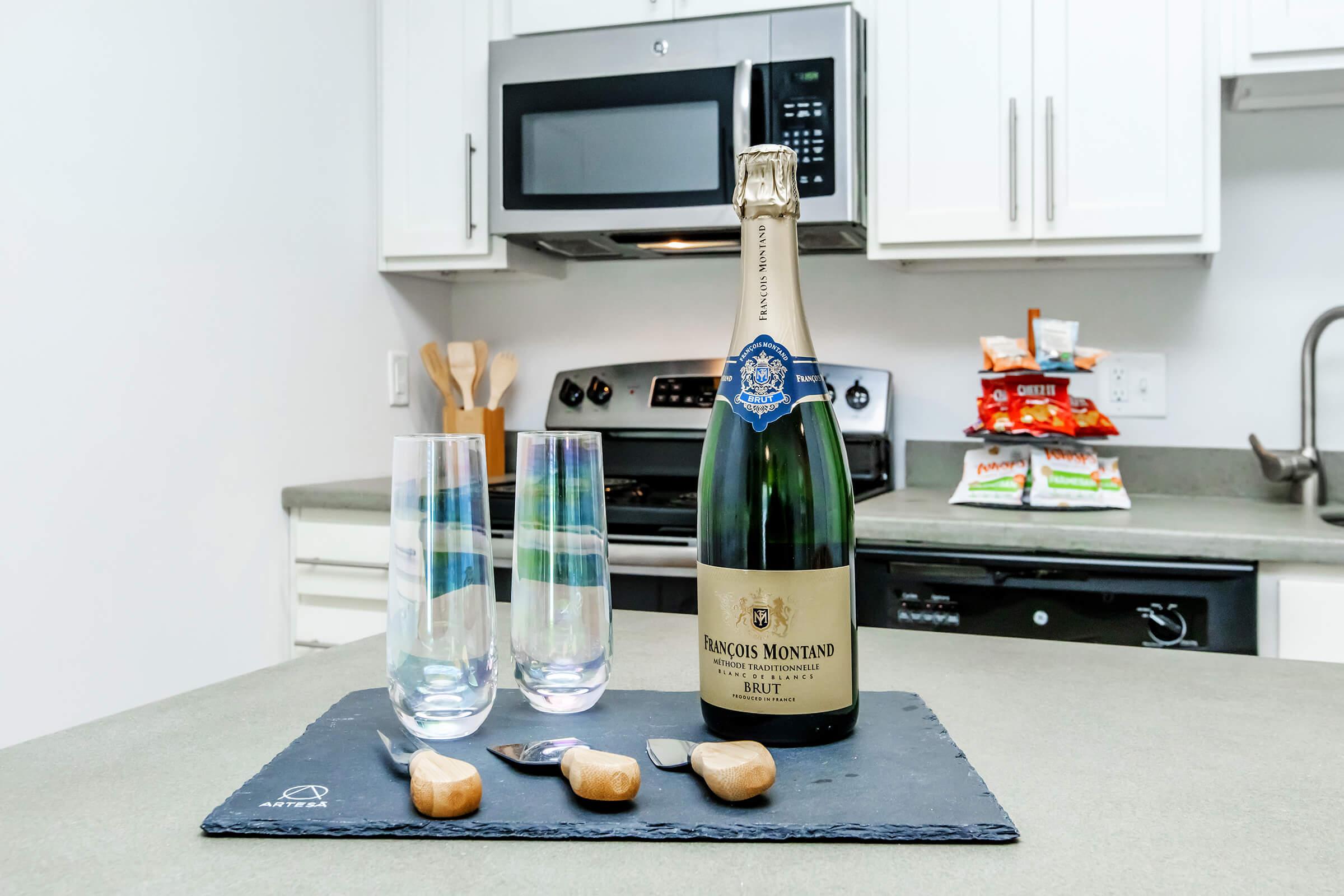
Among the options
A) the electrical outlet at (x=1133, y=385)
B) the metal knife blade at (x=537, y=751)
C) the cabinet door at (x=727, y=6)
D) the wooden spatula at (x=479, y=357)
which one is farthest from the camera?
the wooden spatula at (x=479, y=357)

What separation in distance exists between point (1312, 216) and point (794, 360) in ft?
6.26

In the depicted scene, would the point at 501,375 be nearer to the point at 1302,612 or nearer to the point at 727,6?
the point at 727,6

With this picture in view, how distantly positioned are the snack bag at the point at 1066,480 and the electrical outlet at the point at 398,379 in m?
1.49

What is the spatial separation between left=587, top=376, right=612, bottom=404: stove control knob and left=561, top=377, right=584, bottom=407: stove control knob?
0.03 meters

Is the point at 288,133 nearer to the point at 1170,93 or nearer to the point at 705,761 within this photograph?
the point at 1170,93

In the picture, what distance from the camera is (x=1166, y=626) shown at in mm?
1559

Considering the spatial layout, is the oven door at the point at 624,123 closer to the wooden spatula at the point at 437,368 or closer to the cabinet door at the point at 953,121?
the cabinet door at the point at 953,121

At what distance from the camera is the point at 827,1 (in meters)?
2.02

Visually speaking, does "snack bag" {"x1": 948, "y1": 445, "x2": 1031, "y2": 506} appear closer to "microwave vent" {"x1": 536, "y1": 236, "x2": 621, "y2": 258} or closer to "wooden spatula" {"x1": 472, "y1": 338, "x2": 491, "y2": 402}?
"microwave vent" {"x1": 536, "y1": 236, "x2": 621, "y2": 258}

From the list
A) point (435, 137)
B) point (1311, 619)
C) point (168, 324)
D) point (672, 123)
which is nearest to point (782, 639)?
point (1311, 619)

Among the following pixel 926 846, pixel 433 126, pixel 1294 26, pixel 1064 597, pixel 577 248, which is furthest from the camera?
pixel 577 248

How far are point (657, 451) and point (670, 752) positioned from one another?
6.01 feet

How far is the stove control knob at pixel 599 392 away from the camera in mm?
2469

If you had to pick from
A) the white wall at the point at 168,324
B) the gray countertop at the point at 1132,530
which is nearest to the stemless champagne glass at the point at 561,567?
the gray countertop at the point at 1132,530
